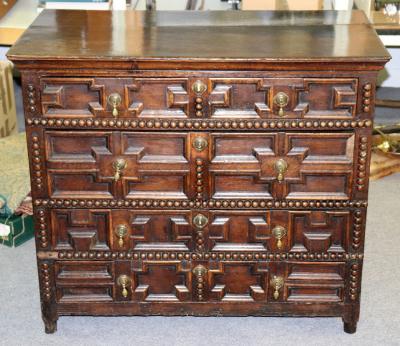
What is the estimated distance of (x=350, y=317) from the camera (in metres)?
2.68

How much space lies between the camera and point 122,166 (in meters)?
2.46

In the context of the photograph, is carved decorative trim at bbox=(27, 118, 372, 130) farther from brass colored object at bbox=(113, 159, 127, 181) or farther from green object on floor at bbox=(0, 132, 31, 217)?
green object on floor at bbox=(0, 132, 31, 217)

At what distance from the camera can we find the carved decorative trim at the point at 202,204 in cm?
251

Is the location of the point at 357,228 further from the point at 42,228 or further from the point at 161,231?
the point at 42,228

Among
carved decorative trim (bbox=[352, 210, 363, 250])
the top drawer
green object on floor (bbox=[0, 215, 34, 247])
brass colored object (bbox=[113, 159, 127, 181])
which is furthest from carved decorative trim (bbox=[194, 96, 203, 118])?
green object on floor (bbox=[0, 215, 34, 247])

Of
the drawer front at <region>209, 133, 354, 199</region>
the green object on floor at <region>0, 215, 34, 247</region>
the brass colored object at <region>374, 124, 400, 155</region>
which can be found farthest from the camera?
the brass colored object at <region>374, 124, 400, 155</region>

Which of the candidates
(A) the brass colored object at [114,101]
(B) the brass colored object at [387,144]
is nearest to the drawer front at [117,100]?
(A) the brass colored object at [114,101]

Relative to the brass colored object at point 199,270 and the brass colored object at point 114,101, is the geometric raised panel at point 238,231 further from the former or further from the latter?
the brass colored object at point 114,101

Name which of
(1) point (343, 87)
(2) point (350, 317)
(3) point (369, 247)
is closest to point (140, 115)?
(1) point (343, 87)

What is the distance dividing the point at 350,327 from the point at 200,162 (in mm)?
737

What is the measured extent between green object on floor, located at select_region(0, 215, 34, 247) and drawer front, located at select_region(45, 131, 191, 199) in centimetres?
80

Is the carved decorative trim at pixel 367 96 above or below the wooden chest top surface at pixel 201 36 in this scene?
below

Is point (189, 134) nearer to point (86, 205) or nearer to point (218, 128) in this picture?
point (218, 128)

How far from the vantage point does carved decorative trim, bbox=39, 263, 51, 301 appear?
2.61 meters
